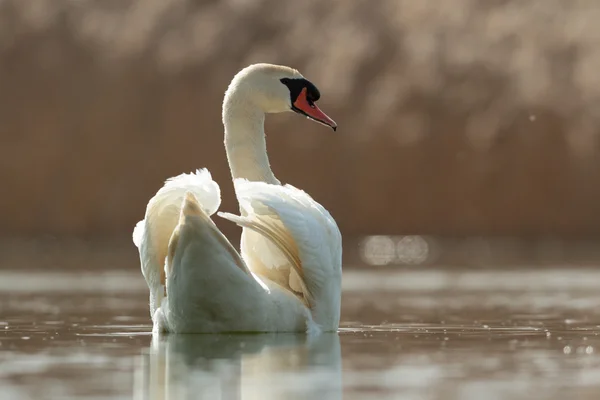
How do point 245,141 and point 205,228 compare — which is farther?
point 245,141

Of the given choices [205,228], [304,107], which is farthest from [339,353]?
[304,107]

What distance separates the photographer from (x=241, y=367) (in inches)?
358

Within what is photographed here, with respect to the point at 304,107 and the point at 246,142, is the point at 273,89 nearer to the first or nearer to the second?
the point at 304,107

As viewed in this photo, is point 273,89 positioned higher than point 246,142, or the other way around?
point 273,89

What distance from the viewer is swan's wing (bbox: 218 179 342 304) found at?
1112 centimetres

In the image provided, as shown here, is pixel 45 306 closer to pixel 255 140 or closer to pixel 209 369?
pixel 255 140

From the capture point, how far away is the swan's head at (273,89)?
13125 mm

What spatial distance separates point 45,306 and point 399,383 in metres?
8.02

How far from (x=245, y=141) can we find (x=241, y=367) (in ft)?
13.3

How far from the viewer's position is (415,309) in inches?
593

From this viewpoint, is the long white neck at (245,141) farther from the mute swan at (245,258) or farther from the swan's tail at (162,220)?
the swan's tail at (162,220)

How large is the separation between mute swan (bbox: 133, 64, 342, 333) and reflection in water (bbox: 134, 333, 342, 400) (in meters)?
0.16

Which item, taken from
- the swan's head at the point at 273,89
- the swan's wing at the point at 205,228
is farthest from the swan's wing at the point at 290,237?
the swan's head at the point at 273,89

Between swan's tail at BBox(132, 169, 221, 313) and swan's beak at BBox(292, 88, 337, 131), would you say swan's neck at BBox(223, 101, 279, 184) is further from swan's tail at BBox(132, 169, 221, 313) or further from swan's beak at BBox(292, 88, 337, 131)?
swan's tail at BBox(132, 169, 221, 313)
